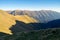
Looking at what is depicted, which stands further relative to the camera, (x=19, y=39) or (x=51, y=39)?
(x=19, y=39)

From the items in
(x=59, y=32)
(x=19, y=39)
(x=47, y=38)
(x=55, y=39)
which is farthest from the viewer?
(x=19, y=39)

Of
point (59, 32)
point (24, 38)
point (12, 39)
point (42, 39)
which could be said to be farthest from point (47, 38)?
point (12, 39)

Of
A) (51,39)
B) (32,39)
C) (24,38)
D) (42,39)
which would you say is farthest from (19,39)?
(51,39)

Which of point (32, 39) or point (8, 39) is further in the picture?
point (8, 39)

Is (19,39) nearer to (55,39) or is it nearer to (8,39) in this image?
(8,39)

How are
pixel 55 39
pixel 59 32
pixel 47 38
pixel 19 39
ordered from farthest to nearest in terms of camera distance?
pixel 19 39
pixel 59 32
pixel 47 38
pixel 55 39

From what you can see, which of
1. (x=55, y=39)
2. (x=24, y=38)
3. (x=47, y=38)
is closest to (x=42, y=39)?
(x=47, y=38)

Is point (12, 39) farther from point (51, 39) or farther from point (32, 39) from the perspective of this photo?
point (51, 39)
